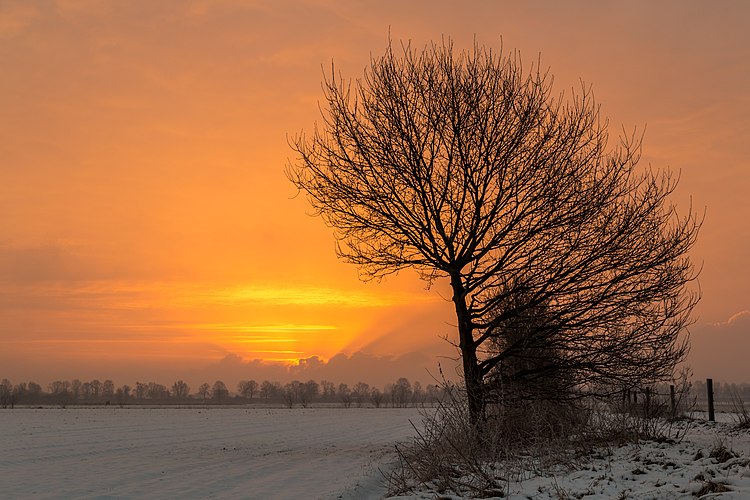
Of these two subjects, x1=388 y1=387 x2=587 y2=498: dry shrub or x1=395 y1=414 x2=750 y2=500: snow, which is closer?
x1=395 y1=414 x2=750 y2=500: snow

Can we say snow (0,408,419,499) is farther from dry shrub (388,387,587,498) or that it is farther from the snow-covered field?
dry shrub (388,387,587,498)

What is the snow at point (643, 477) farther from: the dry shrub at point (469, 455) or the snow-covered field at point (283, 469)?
the dry shrub at point (469, 455)

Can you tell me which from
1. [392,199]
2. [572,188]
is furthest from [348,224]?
[572,188]

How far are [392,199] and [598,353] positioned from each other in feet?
21.9

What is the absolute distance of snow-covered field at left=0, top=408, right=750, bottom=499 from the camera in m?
10.0

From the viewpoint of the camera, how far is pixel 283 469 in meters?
19.6

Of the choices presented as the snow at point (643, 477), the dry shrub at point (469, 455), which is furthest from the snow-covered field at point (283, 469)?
the dry shrub at point (469, 455)

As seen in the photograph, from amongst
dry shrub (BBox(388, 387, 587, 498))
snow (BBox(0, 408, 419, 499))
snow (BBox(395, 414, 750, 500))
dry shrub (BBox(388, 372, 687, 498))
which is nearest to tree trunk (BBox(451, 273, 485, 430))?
dry shrub (BBox(388, 372, 687, 498))

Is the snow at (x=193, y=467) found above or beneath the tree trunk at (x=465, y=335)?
beneath

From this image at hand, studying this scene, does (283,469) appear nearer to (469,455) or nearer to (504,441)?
(504,441)

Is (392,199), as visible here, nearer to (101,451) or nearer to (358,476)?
(358,476)

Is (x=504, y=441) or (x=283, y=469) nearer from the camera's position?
(x=504, y=441)

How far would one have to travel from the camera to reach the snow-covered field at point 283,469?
10008 millimetres

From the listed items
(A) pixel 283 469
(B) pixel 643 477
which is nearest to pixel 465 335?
(A) pixel 283 469
